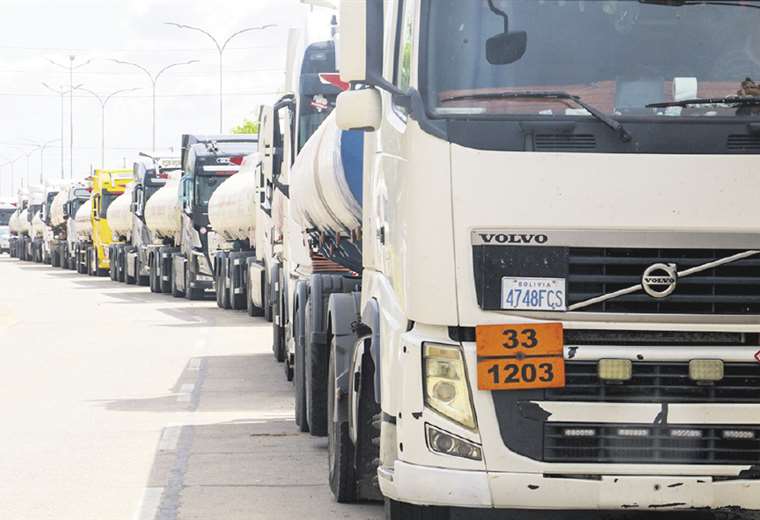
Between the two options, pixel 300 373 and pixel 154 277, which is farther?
pixel 154 277

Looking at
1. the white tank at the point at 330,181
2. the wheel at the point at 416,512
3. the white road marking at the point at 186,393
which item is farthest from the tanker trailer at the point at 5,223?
the wheel at the point at 416,512

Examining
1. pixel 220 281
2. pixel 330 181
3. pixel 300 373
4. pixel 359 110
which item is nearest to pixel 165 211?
pixel 220 281

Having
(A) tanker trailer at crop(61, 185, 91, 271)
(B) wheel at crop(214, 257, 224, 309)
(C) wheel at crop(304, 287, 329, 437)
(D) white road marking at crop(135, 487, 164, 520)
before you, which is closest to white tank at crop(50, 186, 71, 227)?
(A) tanker trailer at crop(61, 185, 91, 271)

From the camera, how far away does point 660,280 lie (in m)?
7.04

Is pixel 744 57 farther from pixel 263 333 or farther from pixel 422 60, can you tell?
pixel 263 333

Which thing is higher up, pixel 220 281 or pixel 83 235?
pixel 83 235

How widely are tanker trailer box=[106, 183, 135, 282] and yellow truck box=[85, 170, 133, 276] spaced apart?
246 centimetres

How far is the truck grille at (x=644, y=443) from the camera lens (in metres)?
7.04

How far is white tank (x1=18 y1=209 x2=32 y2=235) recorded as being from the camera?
98.1 metres

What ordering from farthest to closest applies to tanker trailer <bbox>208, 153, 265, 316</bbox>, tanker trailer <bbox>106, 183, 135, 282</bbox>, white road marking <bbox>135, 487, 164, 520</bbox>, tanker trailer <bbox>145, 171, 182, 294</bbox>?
tanker trailer <bbox>106, 183, 135, 282</bbox> < tanker trailer <bbox>145, 171, 182, 294</bbox> < tanker trailer <bbox>208, 153, 265, 316</bbox> < white road marking <bbox>135, 487, 164, 520</bbox>

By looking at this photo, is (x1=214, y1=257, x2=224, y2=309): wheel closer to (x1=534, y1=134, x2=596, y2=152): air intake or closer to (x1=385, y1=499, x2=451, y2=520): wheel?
(x1=385, y1=499, x2=451, y2=520): wheel

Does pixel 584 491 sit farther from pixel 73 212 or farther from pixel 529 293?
pixel 73 212

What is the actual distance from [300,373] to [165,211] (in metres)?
30.5

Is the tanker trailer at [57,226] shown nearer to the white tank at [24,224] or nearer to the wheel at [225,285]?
the white tank at [24,224]
